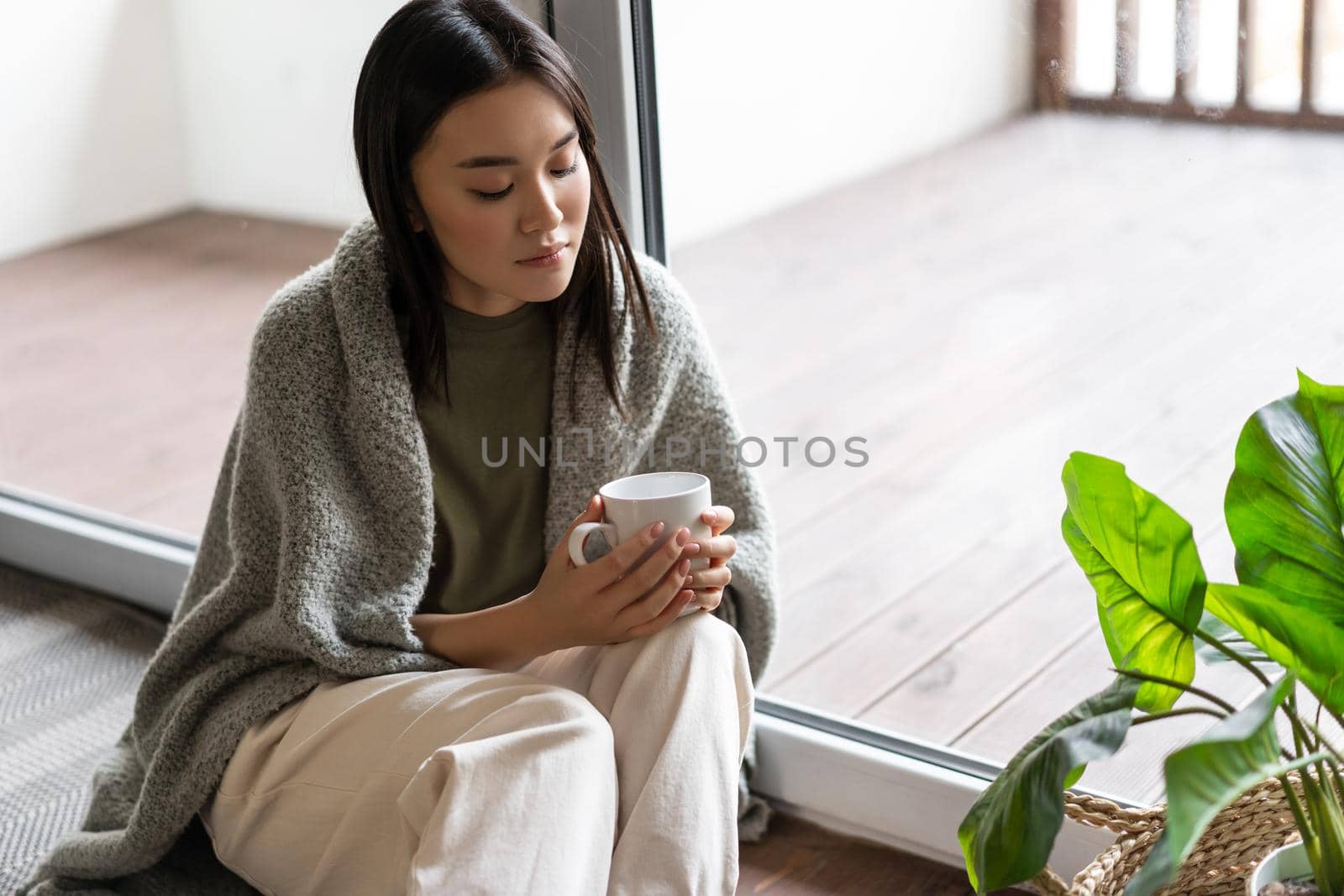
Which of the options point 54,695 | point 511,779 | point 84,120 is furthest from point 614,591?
point 84,120

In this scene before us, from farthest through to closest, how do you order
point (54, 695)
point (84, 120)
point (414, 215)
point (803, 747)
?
point (84, 120) → point (54, 695) → point (803, 747) → point (414, 215)

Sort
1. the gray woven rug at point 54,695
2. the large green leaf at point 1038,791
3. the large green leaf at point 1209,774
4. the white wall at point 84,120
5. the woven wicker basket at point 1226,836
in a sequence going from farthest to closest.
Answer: the white wall at point 84,120, the gray woven rug at point 54,695, the woven wicker basket at point 1226,836, the large green leaf at point 1038,791, the large green leaf at point 1209,774

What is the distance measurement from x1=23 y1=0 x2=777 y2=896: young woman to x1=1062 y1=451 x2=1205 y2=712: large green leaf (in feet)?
0.97

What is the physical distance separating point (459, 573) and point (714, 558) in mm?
263

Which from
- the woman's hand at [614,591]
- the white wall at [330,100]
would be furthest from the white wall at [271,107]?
the woman's hand at [614,591]

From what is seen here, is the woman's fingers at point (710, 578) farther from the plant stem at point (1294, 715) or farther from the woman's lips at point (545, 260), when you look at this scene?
the plant stem at point (1294, 715)

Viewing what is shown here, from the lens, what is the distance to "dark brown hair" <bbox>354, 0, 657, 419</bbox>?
43.9 inches

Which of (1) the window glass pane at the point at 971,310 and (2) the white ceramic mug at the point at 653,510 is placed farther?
(1) the window glass pane at the point at 971,310

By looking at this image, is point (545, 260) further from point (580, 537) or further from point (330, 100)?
point (330, 100)

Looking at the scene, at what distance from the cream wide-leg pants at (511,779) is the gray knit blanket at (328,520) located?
0.06 meters

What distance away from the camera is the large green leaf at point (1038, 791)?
2.74ft

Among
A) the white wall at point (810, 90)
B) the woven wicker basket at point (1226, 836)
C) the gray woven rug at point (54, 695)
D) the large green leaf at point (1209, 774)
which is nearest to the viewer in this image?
the large green leaf at point (1209, 774)

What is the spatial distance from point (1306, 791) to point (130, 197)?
5.50 feet

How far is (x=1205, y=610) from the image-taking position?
3.16 ft
